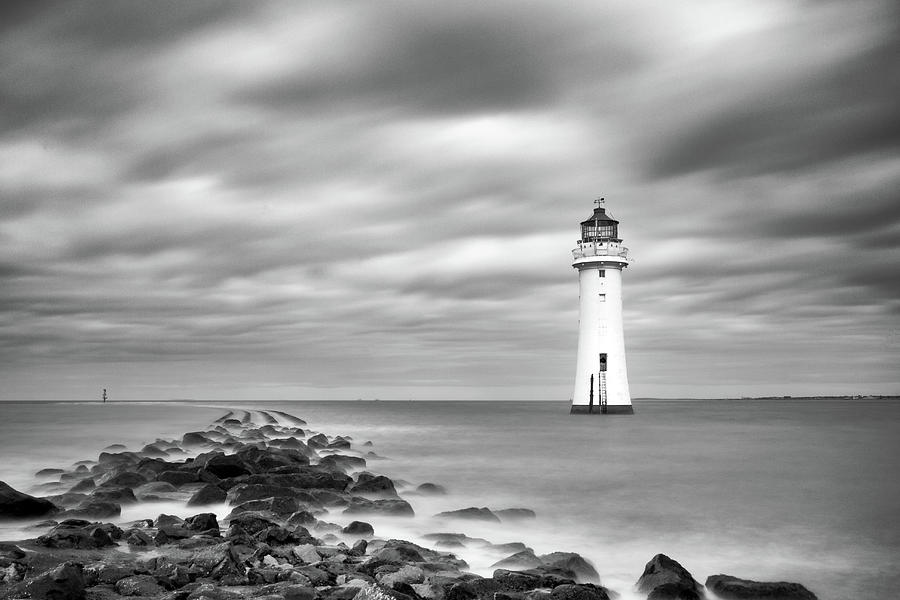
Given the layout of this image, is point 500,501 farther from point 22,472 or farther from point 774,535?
point 22,472

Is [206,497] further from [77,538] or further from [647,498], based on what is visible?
[647,498]

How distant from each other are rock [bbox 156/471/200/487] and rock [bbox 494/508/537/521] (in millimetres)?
4260

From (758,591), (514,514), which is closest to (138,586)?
(758,591)

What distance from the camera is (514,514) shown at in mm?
8930

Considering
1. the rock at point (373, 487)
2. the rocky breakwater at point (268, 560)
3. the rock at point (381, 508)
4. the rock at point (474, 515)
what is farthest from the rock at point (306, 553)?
the rock at point (373, 487)

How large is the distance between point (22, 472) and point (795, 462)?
16.2 meters

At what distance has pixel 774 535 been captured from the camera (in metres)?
8.34

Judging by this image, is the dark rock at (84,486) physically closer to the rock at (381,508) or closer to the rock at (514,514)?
the rock at (381,508)

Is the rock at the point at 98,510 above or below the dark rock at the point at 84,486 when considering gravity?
above

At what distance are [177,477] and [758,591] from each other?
7534 mm

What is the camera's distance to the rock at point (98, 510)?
7.31 meters

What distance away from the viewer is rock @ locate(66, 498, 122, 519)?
7309 millimetres

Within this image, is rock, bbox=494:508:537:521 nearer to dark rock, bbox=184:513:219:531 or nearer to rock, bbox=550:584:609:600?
dark rock, bbox=184:513:219:531

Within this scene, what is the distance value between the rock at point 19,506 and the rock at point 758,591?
6275 millimetres
